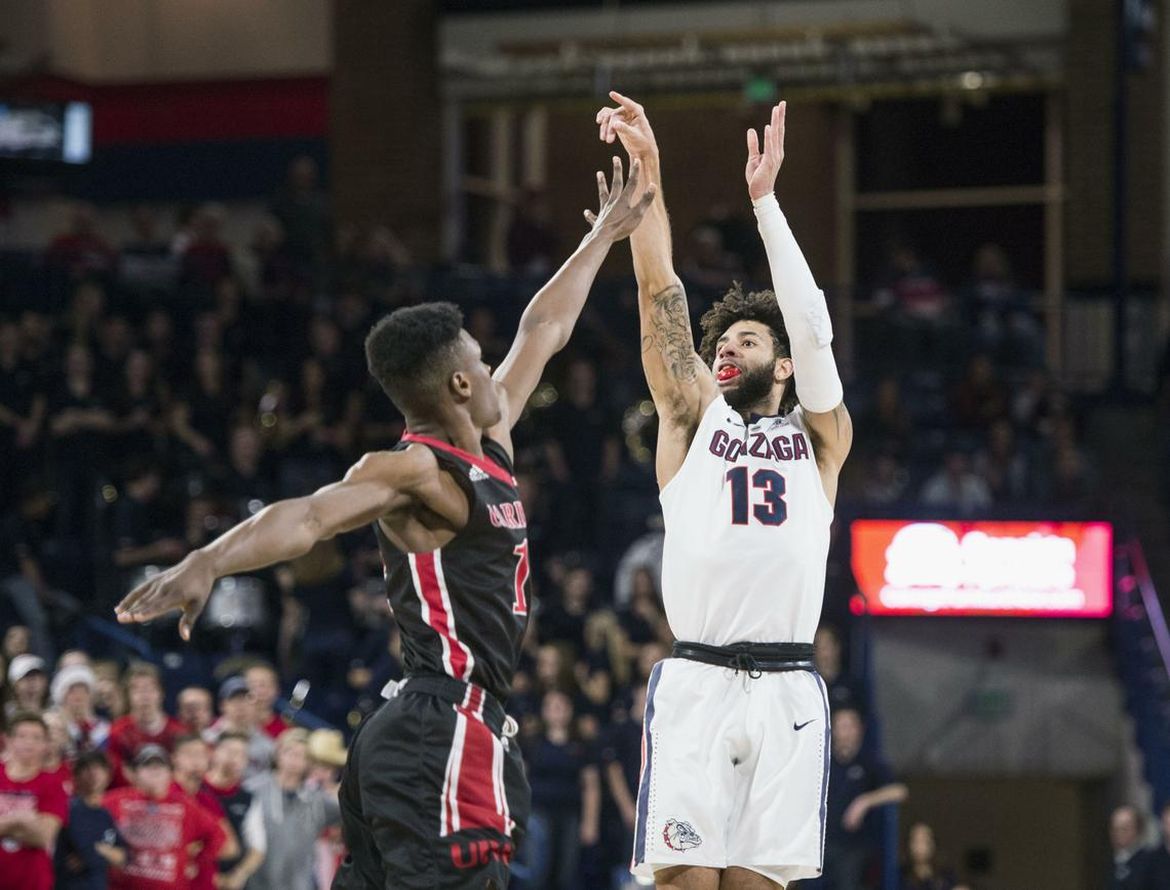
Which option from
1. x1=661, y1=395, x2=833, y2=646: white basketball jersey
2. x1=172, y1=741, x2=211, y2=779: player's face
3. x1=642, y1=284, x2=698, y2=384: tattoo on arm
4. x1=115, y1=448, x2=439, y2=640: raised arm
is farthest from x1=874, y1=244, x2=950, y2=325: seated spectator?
x1=115, y1=448, x2=439, y2=640: raised arm

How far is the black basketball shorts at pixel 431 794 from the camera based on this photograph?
524 cm

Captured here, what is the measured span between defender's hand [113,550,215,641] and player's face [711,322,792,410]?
2335 millimetres

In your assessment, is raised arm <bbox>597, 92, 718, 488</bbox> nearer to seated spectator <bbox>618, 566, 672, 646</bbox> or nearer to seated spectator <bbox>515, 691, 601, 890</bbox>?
seated spectator <bbox>515, 691, 601, 890</bbox>

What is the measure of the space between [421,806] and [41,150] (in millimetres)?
15210

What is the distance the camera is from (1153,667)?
49.0 feet

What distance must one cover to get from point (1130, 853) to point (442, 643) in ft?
27.7

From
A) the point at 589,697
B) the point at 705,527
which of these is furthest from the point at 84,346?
the point at 705,527

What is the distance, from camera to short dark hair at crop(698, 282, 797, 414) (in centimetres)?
648

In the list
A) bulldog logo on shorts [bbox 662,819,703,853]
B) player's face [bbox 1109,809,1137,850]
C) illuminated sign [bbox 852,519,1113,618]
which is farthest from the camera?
illuminated sign [bbox 852,519,1113,618]

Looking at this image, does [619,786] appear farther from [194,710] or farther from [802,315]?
[802,315]

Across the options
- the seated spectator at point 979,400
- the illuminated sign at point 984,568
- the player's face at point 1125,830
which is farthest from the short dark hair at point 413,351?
the seated spectator at point 979,400

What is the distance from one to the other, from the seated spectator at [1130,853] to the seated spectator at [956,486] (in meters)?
2.96

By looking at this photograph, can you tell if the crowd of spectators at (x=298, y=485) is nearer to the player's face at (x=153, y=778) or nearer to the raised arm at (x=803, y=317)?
the player's face at (x=153, y=778)

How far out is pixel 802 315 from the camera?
6.09 meters
